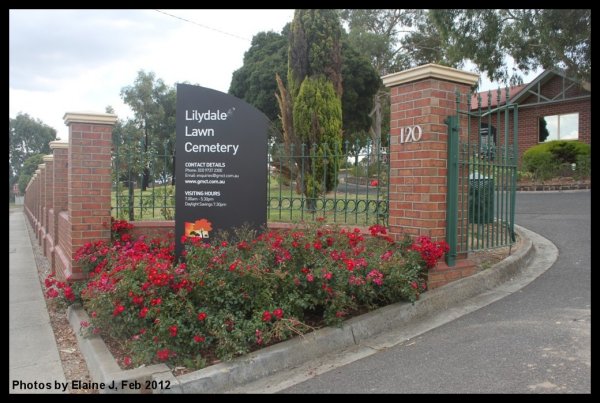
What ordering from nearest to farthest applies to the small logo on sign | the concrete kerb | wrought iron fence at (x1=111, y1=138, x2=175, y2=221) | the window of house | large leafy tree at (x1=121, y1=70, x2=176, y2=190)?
the concrete kerb, the small logo on sign, wrought iron fence at (x1=111, y1=138, x2=175, y2=221), the window of house, large leafy tree at (x1=121, y1=70, x2=176, y2=190)

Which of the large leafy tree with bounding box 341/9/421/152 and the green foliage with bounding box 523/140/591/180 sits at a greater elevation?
the large leafy tree with bounding box 341/9/421/152

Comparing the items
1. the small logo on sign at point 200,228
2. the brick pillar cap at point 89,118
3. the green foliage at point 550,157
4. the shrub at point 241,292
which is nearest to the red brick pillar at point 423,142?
the shrub at point 241,292

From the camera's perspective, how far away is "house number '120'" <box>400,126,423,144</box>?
459 centimetres

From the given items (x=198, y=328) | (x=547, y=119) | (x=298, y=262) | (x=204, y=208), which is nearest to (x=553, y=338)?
(x=298, y=262)

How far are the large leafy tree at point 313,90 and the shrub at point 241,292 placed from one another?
3.59m

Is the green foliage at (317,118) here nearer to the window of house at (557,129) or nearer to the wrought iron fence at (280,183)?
the wrought iron fence at (280,183)

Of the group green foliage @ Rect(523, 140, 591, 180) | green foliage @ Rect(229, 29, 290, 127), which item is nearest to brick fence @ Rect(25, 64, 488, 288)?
green foliage @ Rect(523, 140, 591, 180)

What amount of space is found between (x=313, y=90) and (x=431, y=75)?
480 cm

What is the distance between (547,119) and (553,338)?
42.3 ft

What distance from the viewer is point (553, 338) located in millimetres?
3414

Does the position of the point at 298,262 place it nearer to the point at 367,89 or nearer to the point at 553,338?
the point at 553,338

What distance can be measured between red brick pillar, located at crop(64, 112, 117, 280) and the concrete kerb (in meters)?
0.91

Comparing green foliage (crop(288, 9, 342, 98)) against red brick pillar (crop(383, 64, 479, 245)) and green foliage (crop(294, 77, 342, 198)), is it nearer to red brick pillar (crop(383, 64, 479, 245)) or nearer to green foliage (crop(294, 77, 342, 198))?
green foliage (crop(294, 77, 342, 198))

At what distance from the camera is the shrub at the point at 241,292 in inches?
137
